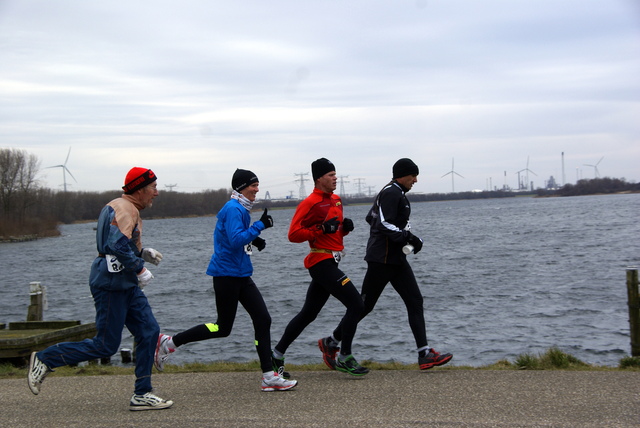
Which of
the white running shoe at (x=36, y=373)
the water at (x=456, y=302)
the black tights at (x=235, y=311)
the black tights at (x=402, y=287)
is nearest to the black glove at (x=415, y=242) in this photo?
the black tights at (x=402, y=287)

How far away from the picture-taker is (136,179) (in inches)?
233

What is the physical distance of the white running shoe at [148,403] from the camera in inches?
229

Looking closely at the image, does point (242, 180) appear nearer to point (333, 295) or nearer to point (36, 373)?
point (333, 295)

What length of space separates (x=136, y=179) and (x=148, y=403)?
6.15 feet

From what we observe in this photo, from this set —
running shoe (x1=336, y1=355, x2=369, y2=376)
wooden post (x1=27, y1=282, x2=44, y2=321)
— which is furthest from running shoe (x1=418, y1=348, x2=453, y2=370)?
wooden post (x1=27, y1=282, x2=44, y2=321)

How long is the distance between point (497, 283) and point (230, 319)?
2211cm

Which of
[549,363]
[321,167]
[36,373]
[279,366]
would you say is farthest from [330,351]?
[36,373]

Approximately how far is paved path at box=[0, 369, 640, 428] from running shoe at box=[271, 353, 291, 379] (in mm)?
179

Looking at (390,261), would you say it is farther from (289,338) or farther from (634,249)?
(634,249)

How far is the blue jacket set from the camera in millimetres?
6289

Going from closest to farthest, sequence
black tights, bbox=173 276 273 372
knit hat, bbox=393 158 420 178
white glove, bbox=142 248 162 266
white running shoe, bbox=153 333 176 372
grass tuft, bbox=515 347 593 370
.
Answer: white glove, bbox=142 248 162 266 < black tights, bbox=173 276 273 372 < white running shoe, bbox=153 333 176 372 < grass tuft, bbox=515 347 593 370 < knit hat, bbox=393 158 420 178

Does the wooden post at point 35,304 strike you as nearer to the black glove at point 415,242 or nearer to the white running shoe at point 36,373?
the white running shoe at point 36,373

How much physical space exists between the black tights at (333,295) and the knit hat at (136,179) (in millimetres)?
1871

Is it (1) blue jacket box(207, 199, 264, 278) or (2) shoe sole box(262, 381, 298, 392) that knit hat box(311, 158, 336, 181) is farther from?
(2) shoe sole box(262, 381, 298, 392)
